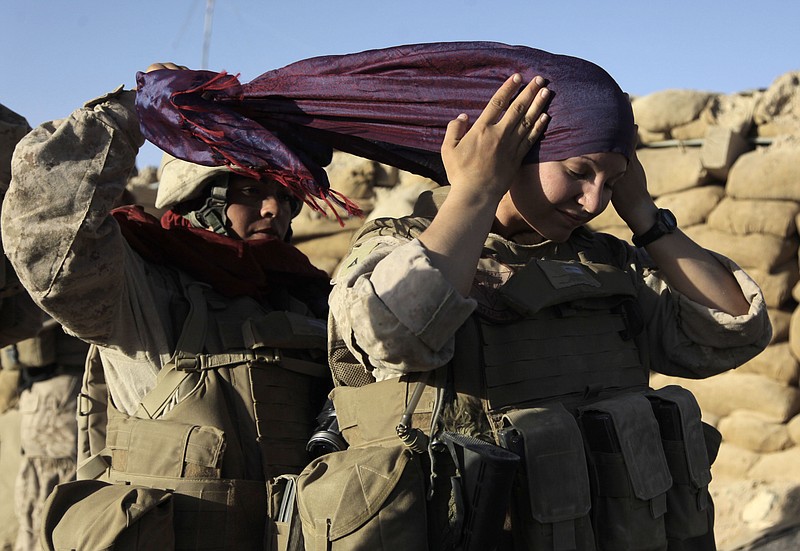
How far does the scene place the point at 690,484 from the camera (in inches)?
91.4

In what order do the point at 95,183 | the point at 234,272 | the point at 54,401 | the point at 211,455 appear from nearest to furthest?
the point at 95,183, the point at 211,455, the point at 234,272, the point at 54,401

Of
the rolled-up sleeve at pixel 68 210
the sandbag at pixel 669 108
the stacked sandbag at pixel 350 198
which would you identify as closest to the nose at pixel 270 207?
the rolled-up sleeve at pixel 68 210

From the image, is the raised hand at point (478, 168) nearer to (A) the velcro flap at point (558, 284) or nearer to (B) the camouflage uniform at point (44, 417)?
(A) the velcro flap at point (558, 284)

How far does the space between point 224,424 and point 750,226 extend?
5.65 metres

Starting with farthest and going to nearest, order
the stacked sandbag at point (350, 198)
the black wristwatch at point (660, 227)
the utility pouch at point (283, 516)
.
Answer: the stacked sandbag at point (350, 198), the black wristwatch at point (660, 227), the utility pouch at point (283, 516)

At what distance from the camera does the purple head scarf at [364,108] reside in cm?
209

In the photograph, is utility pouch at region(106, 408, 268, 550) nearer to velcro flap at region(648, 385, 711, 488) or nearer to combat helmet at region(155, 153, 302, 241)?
combat helmet at region(155, 153, 302, 241)

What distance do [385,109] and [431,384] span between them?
0.62 m

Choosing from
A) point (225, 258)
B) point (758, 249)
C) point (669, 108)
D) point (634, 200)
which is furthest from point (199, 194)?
point (669, 108)

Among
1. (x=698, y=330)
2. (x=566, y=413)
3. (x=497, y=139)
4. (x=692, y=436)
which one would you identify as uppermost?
(x=497, y=139)

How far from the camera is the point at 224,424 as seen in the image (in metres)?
2.72

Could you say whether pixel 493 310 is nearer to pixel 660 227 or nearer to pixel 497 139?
pixel 497 139

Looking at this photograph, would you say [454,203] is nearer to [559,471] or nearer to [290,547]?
[559,471]

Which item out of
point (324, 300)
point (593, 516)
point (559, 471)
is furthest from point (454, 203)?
point (324, 300)
